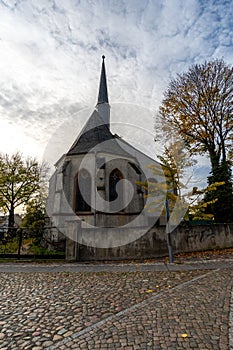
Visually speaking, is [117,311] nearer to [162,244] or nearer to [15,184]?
[162,244]

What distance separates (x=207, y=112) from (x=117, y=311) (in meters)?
18.9

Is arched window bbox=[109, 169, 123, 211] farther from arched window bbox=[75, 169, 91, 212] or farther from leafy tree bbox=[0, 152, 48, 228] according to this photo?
leafy tree bbox=[0, 152, 48, 228]

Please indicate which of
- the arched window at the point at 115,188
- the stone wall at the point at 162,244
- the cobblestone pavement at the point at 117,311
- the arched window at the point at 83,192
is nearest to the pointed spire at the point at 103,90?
the arched window at the point at 115,188

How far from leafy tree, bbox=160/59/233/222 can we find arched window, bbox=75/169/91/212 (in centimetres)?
923

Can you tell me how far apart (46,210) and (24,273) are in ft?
43.7

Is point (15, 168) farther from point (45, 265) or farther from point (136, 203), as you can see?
point (45, 265)

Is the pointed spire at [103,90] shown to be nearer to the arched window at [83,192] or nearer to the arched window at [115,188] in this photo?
the arched window at [115,188]

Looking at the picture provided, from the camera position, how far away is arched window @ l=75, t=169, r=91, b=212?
17.3 m

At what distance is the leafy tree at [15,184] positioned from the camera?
869 inches

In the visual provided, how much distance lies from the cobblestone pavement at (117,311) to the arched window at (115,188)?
11250 mm

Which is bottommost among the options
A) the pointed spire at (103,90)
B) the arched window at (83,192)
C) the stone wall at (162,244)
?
the stone wall at (162,244)

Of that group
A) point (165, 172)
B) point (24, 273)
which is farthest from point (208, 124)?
point (24, 273)

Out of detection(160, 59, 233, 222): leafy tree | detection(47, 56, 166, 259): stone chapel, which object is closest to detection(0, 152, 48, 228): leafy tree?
detection(47, 56, 166, 259): stone chapel

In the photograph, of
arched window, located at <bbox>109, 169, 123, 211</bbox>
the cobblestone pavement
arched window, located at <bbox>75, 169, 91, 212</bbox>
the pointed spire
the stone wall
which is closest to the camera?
the cobblestone pavement
